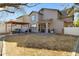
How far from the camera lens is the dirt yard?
175cm

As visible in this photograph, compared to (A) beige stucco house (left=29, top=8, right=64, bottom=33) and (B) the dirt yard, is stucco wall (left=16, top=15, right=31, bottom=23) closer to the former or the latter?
(A) beige stucco house (left=29, top=8, right=64, bottom=33)

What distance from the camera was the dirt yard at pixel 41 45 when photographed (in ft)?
5.75

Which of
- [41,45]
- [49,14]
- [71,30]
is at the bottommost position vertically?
[41,45]

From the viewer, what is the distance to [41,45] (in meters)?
1.77

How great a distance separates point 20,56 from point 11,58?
0.12 meters

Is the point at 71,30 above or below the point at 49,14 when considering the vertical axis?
below

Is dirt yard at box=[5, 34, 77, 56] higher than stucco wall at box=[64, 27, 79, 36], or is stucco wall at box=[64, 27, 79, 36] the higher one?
stucco wall at box=[64, 27, 79, 36]

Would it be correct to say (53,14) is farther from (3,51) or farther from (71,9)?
(3,51)

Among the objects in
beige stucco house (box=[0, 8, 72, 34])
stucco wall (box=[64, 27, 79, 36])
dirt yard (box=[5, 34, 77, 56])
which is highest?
beige stucco house (box=[0, 8, 72, 34])

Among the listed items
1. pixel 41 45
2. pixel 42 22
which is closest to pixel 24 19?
pixel 42 22

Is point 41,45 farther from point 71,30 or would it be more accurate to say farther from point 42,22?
point 71,30

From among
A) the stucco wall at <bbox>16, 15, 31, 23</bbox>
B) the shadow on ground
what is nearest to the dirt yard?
the shadow on ground

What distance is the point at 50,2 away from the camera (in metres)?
1.76

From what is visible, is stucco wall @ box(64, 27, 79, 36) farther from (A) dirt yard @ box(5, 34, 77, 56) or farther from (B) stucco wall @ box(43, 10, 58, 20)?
(B) stucco wall @ box(43, 10, 58, 20)
